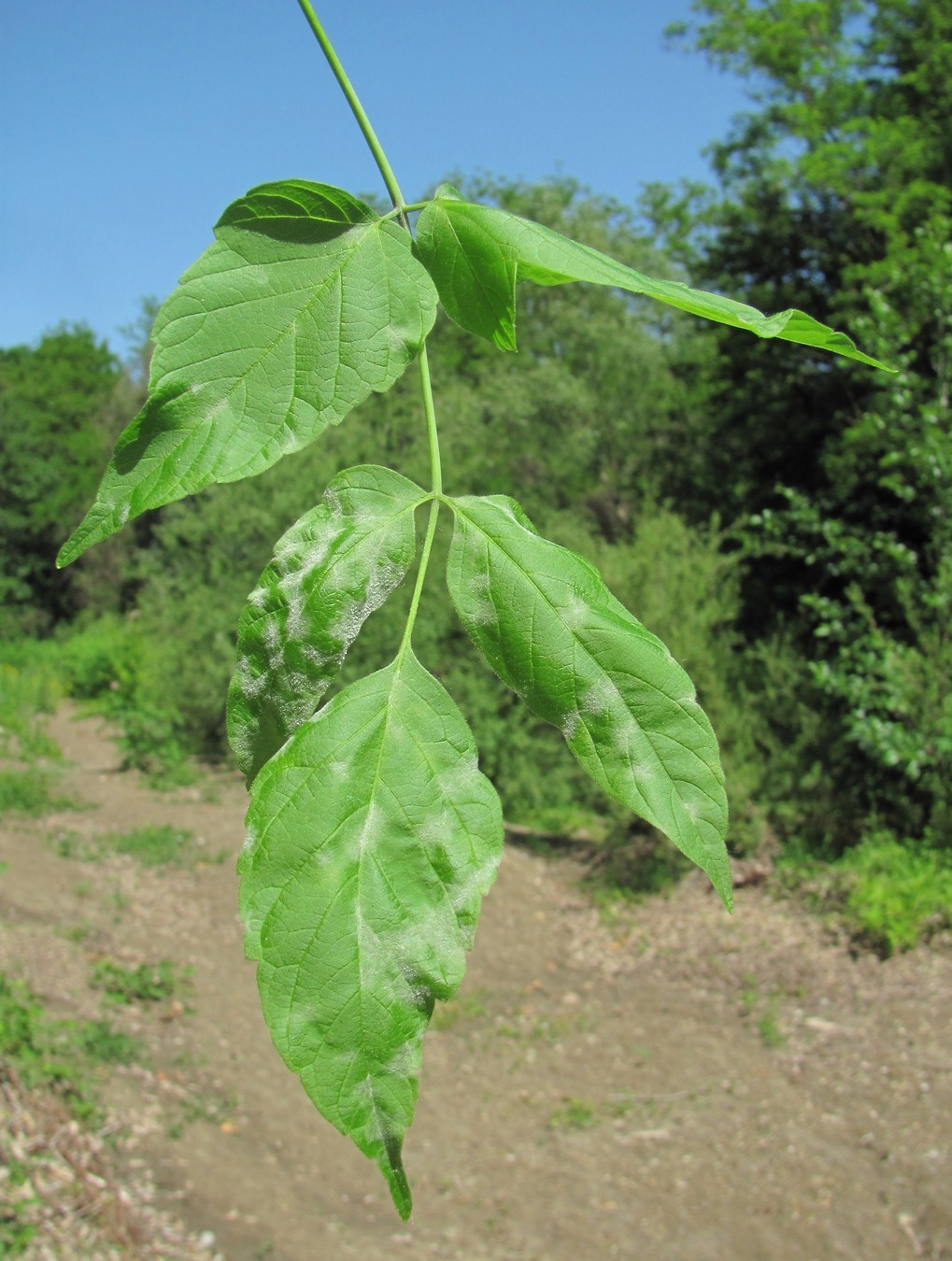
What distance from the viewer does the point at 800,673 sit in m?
7.99

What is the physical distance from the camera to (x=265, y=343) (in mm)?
423

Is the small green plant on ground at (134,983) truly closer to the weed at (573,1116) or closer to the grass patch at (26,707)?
the weed at (573,1116)

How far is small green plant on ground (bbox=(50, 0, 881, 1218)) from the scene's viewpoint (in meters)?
0.36

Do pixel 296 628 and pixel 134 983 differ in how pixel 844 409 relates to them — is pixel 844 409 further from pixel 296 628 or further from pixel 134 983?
pixel 296 628

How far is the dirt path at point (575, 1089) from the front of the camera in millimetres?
4441

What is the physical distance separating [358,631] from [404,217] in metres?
0.18

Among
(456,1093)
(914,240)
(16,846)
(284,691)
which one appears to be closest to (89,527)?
(284,691)

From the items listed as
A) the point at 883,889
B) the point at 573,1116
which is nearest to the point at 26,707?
the point at 573,1116

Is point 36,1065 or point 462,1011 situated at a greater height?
point 36,1065

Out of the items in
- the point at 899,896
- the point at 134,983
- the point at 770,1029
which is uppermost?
the point at 899,896

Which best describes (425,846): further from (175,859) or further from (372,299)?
(175,859)

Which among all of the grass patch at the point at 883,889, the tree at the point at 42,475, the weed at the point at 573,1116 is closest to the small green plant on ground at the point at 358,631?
the weed at the point at 573,1116

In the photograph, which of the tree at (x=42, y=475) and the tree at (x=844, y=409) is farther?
the tree at (x=42, y=475)

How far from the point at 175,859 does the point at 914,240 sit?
7392mm
